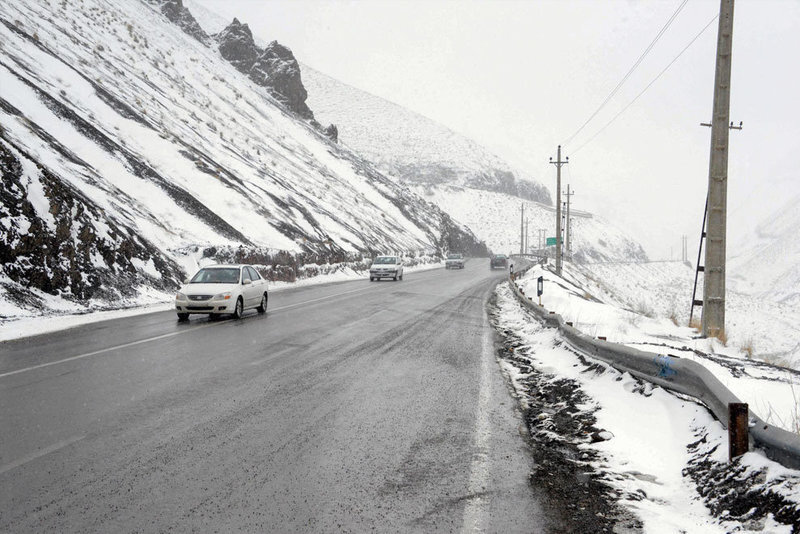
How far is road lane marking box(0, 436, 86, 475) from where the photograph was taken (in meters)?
4.44

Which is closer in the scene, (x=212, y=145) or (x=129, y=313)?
(x=129, y=313)

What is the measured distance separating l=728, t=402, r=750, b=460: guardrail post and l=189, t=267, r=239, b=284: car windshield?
13370 millimetres

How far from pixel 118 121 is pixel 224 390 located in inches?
1224

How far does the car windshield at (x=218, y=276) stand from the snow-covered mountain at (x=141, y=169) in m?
4.03

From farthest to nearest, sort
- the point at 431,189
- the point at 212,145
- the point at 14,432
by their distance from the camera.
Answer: the point at 431,189 → the point at 212,145 → the point at 14,432

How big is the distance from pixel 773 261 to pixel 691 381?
167843mm

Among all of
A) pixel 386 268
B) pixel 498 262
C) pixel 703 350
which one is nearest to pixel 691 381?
pixel 703 350

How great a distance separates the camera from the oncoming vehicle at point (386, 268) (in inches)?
1314

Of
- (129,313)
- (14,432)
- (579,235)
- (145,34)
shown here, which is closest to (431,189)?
(579,235)

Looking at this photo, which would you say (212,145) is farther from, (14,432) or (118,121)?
(14,432)

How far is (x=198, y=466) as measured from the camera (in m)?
4.54

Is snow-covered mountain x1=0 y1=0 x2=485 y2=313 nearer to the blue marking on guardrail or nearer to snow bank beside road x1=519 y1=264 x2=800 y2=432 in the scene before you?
snow bank beside road x1=519 y1=264 x2=800 y2=432

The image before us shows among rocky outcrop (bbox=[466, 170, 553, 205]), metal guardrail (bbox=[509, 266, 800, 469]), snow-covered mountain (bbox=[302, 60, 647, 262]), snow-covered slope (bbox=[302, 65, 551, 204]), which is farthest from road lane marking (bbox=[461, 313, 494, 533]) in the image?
rocky outcrop (bbox=[466, 170, 553, 205])

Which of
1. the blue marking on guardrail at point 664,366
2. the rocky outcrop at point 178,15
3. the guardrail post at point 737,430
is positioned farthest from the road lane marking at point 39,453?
the rocky outcrop at point 178,15
